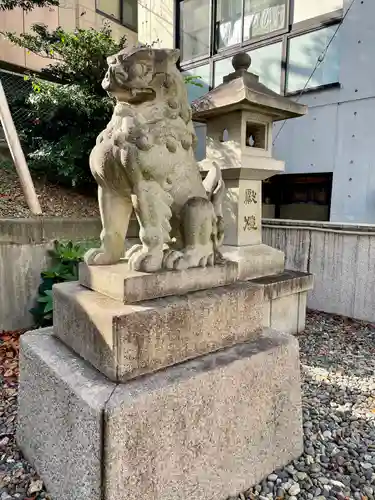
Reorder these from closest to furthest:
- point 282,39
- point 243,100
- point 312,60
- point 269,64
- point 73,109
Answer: point 243,100 → point 73,109 → point 312,60 → point 282,39 → point 269,64

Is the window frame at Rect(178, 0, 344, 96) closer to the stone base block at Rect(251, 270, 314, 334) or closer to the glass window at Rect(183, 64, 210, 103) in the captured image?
the glass window at Rect(183, 64, 210, 103)

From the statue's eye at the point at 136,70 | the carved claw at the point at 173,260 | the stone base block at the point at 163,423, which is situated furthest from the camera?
the carved claw at the point at 173,260

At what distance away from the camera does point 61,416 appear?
158 cm

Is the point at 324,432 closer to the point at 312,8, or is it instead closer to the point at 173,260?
the point at 173,260

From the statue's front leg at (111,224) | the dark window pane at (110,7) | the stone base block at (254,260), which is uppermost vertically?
the dark window pane at (110,7)

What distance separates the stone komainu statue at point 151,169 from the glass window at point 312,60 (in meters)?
5.10

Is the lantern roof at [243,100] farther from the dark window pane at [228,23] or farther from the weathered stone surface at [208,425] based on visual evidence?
the dark window pane at [228,23]

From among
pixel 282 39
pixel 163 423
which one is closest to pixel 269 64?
pixel 282 39

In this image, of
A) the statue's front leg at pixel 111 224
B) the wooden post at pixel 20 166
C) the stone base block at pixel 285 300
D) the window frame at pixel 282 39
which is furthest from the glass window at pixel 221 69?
the statue's front leg at pixel 111 224

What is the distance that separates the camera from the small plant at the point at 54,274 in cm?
362

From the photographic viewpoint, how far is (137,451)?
1370mm

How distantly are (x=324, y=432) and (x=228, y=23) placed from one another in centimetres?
745

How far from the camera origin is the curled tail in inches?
74.8

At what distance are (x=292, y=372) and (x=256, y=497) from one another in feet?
2.08
